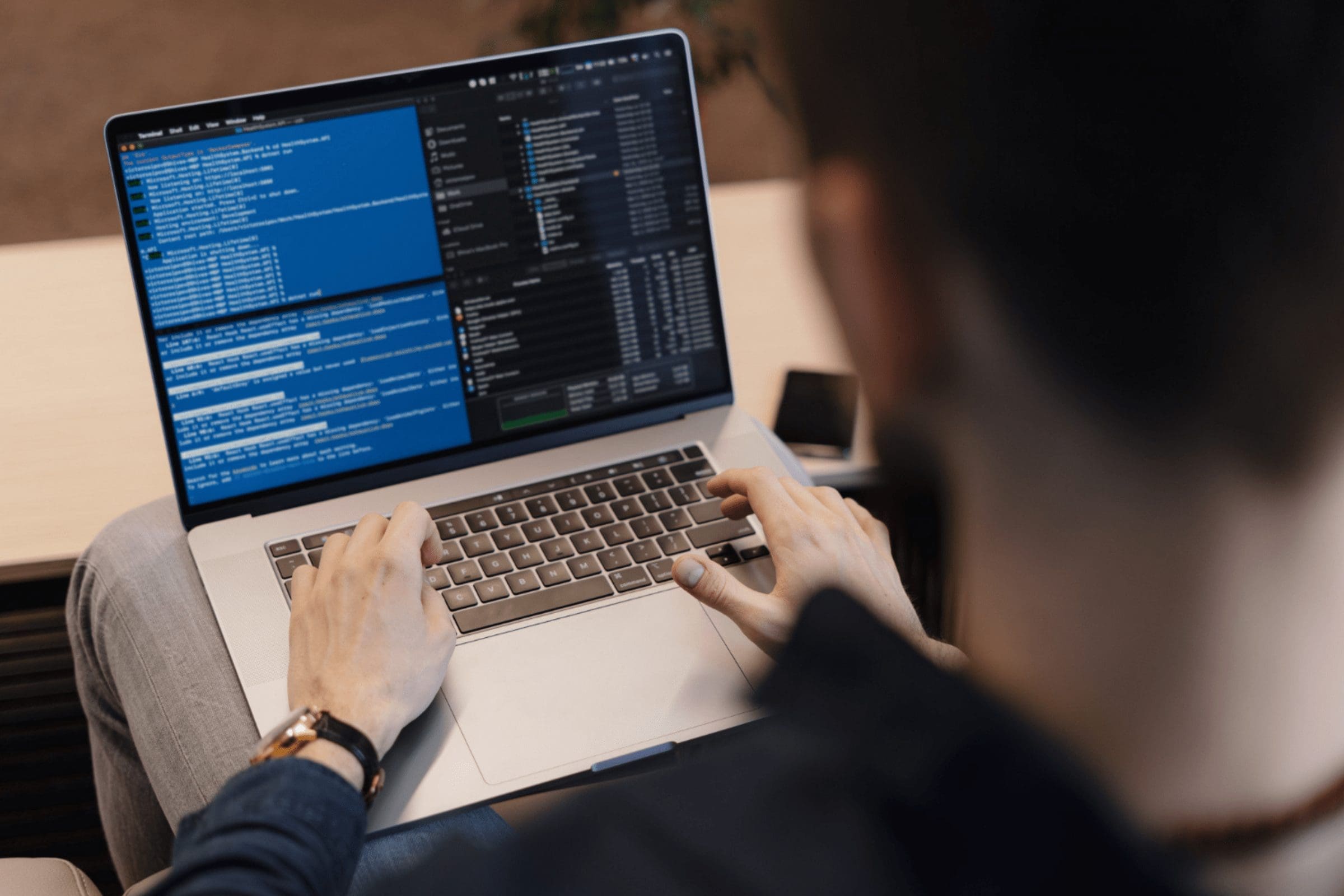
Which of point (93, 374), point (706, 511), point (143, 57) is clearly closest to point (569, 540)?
point (706, 511)

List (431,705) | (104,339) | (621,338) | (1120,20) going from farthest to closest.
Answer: (104,339)
(621,338)
(431,705)
(1120,20)

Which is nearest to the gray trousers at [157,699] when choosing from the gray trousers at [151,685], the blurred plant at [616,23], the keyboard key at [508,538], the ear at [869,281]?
the gray trousers at [151,685]

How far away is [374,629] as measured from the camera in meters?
0.74

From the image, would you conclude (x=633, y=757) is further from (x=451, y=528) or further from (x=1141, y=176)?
(x=1141, y=176)

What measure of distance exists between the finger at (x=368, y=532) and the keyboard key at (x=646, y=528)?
8.4 inches

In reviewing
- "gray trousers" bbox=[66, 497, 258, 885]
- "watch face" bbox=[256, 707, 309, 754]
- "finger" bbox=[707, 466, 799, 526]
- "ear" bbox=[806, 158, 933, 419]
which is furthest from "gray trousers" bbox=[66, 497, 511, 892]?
"ear" bbox=[806, 158, 933, 419]

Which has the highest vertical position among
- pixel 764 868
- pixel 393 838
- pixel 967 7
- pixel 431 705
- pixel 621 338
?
pixel 967 7

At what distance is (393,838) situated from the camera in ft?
2.61

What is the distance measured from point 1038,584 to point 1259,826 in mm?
97

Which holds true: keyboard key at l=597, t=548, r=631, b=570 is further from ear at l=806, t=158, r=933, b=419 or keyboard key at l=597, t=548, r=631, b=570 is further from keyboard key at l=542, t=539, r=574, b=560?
ear at l=806, t=158, r=933, b=419

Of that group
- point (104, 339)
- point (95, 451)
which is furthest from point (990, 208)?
point (104, 339)

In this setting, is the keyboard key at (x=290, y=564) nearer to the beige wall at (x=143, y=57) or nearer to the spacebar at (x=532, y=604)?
the spacebar at (x=532, y=604)

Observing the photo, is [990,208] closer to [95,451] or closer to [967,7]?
[967,7]

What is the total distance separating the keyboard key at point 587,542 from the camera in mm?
896
